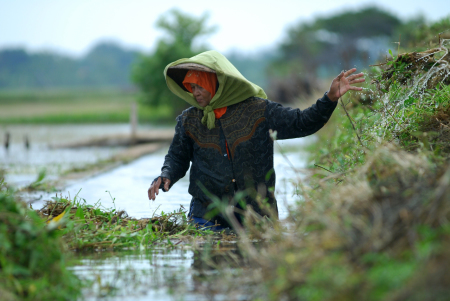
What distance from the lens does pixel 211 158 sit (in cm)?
409

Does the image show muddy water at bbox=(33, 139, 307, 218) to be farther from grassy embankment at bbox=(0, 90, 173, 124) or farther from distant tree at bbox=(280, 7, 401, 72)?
distant tree at bbox=(280, 7, 401, 72)

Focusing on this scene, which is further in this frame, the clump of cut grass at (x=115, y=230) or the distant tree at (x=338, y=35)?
the distant tree at (x=338, y=35)

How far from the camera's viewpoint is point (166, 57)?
38.8 m

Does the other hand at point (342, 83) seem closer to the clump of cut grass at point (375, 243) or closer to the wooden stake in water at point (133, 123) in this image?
the clump of cut grass at point (375, 243)

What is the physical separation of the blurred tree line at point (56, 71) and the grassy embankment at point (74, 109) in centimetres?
4296

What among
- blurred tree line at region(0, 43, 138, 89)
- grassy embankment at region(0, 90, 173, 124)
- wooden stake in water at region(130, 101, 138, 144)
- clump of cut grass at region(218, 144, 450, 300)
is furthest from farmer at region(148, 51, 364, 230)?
blurred tree line at region(0, 43, 138, 89)

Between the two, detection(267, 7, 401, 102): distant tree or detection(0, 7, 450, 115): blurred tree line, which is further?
detection(267, 7, 401, 102): distant tree

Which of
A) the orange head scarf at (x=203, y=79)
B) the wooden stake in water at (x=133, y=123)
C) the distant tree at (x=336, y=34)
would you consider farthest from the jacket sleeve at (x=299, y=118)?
the distant tree at (x=336, y=34)

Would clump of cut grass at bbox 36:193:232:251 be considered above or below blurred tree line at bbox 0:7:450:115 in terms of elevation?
below

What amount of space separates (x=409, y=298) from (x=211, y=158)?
2499 millimetres

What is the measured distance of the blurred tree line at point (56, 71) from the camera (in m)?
104

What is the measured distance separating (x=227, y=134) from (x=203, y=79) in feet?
1.61

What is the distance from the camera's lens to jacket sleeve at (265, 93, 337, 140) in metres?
3.81

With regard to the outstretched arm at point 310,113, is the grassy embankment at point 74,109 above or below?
above
